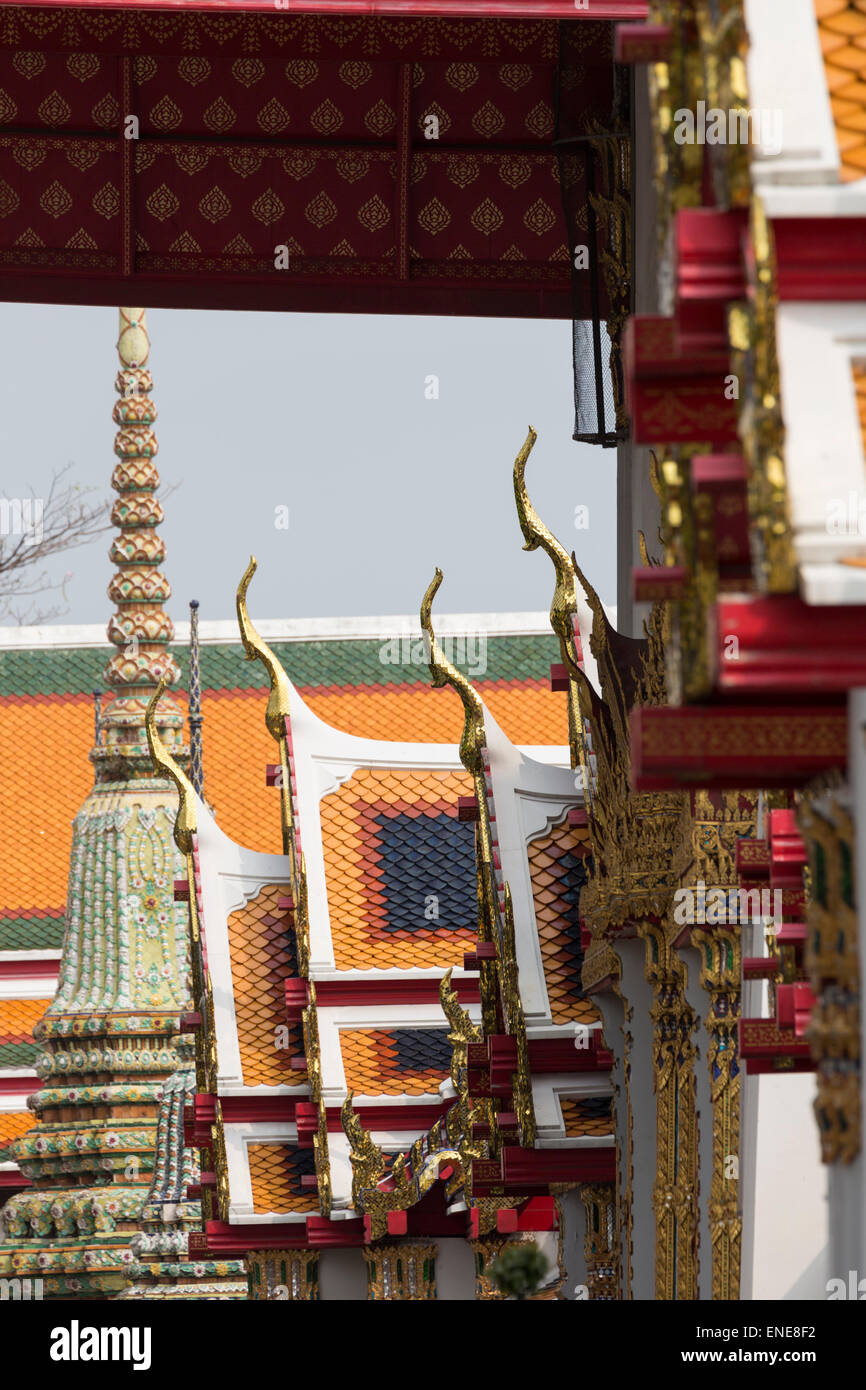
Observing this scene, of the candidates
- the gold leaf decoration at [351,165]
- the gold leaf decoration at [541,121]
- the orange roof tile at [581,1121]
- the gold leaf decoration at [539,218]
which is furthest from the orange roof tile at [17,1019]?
the orange roof tile at [581,1121]

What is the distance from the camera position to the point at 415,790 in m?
15.3

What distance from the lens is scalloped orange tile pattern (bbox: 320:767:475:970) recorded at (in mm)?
14711

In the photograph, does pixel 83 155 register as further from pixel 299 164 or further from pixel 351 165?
pixel 351 165

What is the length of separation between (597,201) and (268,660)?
11.2 feet

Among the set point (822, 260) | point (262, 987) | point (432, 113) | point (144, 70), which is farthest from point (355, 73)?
point (822, 260)

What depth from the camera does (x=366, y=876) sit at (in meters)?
14.9

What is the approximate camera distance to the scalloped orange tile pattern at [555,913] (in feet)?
37.7

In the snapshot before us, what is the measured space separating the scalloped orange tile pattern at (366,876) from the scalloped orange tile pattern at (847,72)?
10.3 m

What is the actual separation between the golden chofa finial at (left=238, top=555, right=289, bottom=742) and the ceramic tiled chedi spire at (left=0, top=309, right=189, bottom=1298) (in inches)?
192

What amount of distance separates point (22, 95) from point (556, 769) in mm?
4297

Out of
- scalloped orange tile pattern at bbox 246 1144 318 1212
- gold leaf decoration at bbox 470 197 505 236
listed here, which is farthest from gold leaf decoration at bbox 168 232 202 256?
scalloped orange tile pattern at bbox 246 1144 318 1212

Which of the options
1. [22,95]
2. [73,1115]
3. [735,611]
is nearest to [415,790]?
[22,95]

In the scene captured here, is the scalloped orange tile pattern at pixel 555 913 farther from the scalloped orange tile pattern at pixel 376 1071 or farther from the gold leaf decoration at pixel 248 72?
the gold leaf decoration at pixel 248 72
